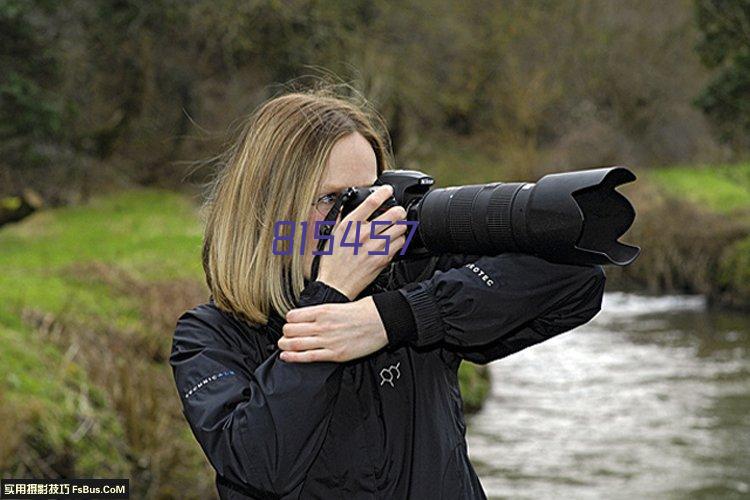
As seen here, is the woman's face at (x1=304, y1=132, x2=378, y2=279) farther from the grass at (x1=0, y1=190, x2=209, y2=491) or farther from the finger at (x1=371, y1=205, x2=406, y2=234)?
the grass at (x1=0, y1=190, x2=209, y2=491)

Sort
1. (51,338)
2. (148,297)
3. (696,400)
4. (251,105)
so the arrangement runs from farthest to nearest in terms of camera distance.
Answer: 1. (251,105)
2. (696,400)
3. (148,297)
4. (51,338)

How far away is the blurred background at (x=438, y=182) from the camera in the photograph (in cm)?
648

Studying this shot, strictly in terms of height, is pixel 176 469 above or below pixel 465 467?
below

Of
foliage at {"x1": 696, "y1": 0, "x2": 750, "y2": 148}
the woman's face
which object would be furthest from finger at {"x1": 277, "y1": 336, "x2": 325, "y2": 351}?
foliage at {"x1": 696, "y1": 0, "x2": 750, "y2": 148}

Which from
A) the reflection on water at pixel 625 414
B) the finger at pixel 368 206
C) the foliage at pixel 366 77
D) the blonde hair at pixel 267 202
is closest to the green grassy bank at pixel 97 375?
the reflection on water at pixel 625 414

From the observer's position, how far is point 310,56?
49.8ft

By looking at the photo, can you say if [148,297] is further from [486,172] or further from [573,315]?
[486,172]

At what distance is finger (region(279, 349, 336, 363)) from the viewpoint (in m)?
1.86

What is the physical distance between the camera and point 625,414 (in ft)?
32.9

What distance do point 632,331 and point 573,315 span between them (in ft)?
37.8

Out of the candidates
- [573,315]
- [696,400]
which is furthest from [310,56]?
[573,315]

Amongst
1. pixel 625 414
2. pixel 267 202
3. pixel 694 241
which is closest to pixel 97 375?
pixel 267 202

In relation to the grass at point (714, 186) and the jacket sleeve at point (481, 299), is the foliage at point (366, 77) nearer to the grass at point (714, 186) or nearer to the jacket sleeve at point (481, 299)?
the grass at point (714, 186)

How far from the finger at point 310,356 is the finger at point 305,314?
0.05 m
